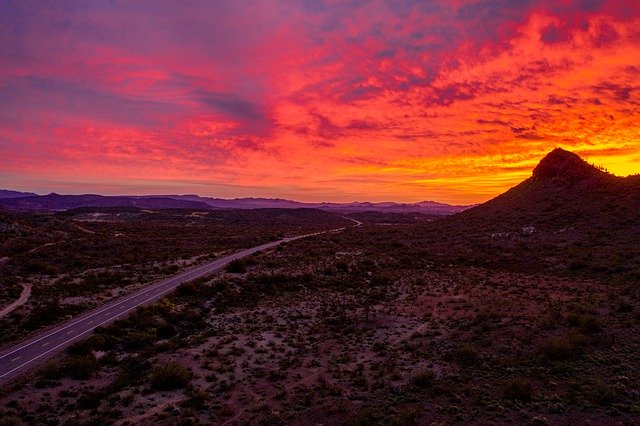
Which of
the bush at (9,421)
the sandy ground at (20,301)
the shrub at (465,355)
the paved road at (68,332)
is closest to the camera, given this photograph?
the bush at (9,421)

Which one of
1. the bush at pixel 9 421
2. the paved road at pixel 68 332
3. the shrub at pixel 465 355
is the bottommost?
the paved road at pixel 68 332

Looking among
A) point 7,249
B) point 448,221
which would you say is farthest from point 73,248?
point 448,221

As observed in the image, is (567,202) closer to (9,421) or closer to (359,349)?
(359,349)

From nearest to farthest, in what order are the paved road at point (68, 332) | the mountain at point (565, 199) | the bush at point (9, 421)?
the bush at point (9, 421), the paved road at point (68, 332), the mountain at point (565, 199)

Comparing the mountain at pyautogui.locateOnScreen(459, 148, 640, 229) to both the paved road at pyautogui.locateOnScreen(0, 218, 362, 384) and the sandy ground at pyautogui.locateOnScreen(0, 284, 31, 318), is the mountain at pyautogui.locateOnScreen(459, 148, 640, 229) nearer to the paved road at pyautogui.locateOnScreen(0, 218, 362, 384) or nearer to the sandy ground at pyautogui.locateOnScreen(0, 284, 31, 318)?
the paved road at pyautogui.locateOnScreen(0, 218, 362, 384)

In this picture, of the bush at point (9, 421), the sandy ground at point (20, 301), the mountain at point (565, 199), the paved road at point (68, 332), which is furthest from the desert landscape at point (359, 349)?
the mountain at point (565, 199)

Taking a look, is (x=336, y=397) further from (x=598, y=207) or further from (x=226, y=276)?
(x=598, y=207)

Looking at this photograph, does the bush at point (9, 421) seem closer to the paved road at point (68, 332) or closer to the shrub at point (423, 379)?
the paved road at point (68, 332)

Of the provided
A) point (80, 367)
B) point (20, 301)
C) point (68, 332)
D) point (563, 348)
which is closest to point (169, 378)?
point (80, 367)
